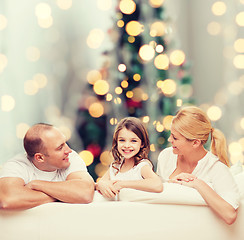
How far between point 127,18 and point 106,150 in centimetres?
117

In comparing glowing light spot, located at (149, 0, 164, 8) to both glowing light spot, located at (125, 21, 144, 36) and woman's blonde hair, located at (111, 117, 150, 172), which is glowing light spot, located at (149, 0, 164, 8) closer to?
glowing light spot, located at (125, 21, 144, 36)

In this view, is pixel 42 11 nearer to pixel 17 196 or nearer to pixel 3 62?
pixel 3 62

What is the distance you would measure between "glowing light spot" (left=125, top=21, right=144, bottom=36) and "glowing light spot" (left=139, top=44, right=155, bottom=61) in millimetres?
148

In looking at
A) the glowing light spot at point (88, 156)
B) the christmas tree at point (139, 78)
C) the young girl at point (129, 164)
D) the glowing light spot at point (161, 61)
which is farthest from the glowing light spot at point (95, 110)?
the young girl at point (129, 164)

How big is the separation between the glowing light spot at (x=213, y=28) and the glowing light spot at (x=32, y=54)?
189cm

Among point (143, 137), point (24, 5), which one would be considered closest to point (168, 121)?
point (143, 137)

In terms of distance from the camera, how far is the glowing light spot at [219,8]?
14.0 feet

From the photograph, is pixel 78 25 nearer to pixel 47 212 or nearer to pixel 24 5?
pixel 24 5

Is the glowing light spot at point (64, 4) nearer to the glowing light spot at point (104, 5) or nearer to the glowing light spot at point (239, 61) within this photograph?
the glowing light spot at point (104, 5)

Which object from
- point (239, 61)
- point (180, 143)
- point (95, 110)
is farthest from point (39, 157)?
point (239, 61)

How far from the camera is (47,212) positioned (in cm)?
178

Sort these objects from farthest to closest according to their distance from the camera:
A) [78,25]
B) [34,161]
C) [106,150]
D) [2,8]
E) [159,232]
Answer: [78,25] → [2,8] → [106,150] → [34,161] → [159,232]

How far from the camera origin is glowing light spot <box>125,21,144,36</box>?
10.5 feet

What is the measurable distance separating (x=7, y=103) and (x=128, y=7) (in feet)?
5.08
